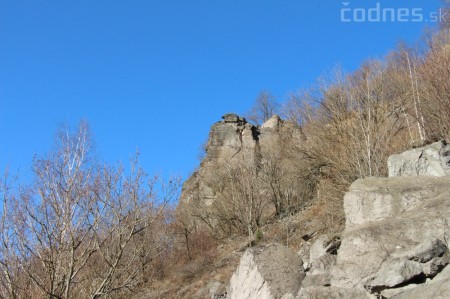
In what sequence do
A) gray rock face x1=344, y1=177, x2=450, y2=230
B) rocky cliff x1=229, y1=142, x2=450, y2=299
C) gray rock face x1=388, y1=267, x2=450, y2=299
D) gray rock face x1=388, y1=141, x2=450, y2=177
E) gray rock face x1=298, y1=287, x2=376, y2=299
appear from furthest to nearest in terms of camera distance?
gray rock face x1=388, y1=141, x2=450, y2=177
gray rock face x1=344, y1=177, x2=450, y2=230
gray rock face x1=298, y1=287, x2=376, y2=299
rocky cliff x1=229, y1=142, x2=450, y2=299
gray rock face x1=388, y1=267, x2=450, y2=299

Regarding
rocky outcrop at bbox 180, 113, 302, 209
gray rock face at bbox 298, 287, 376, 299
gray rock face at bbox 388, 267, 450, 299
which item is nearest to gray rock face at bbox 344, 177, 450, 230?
gray rock face at bbox 298, 287, 376, 299

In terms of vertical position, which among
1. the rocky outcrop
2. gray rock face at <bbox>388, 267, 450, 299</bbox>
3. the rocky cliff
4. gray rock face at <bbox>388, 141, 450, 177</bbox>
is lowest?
gray rock face at <bbox>388, 267, 450, 299</bbox>

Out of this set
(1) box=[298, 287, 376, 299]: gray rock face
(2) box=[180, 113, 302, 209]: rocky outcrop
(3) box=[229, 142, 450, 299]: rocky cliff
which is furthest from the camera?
(2) box=[180, 113, 302, 209]: rocky outcrop

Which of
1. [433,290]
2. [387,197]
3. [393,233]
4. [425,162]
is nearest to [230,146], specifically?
[425,162]

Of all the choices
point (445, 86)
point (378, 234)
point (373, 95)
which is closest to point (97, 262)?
point (378, 234)

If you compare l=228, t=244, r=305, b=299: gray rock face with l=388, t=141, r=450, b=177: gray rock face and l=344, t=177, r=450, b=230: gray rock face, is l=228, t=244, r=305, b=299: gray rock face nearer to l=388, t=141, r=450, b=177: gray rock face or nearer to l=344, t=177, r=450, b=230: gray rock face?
l=344, t=177, r=450, b=230: gray rock face

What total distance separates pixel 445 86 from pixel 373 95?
6.17m

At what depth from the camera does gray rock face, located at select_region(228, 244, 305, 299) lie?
1034 cm

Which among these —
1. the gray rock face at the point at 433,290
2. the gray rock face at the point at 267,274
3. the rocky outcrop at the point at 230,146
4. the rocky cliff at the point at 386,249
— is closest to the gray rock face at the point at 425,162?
the rocky cliff at the point at 386,249

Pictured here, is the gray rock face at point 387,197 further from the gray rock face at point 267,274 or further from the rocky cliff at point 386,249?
the gray rock face at point 267,274

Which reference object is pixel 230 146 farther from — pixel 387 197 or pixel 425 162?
pixel 387 197

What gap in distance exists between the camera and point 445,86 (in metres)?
16.2

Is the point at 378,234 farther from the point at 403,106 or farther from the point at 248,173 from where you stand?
the point at 248,173

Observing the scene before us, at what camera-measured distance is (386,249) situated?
26.2 ft
